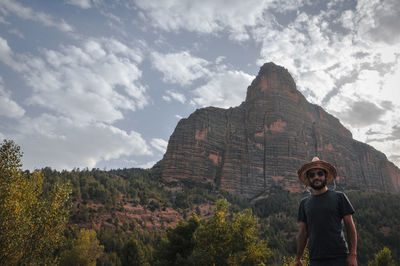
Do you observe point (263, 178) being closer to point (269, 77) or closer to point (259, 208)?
point (259, 208)

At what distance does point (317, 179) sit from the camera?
596cm

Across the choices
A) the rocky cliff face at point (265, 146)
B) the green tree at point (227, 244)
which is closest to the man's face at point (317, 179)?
the green tree at point (227, 244)

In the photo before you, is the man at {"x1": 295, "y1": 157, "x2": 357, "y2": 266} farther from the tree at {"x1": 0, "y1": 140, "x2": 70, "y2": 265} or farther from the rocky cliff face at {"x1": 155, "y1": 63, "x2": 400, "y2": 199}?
the rocky cliff face at {"x1": 155, "y1": 63, "x2": 400, "y2": 199}

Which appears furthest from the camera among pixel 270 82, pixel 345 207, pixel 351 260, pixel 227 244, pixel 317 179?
pixel 270 82

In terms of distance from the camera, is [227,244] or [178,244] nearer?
[227,244]

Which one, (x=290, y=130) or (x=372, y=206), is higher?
(x=290, y=130)

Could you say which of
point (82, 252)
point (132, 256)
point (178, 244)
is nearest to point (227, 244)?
point (178, 244)

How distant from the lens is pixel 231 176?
125 m

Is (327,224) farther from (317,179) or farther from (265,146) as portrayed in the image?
(265,146)

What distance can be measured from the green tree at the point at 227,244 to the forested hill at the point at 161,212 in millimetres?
30070

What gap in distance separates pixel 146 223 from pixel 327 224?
76146 mm

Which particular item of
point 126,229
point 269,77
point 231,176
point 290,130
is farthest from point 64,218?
point 269,77

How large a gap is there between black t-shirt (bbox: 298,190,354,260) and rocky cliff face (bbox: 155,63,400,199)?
114567 mm

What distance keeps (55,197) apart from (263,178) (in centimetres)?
11908
